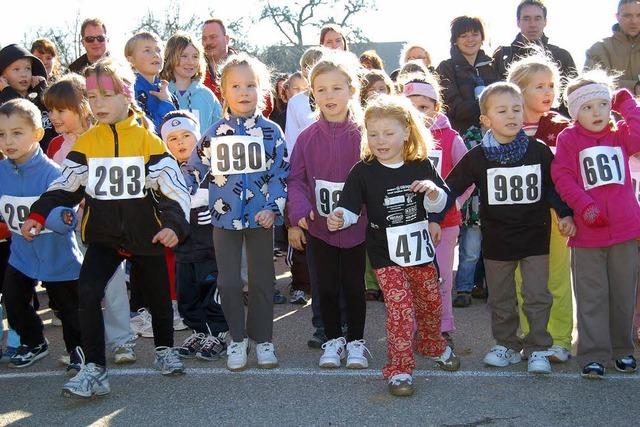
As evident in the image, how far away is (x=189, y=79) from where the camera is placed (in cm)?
720

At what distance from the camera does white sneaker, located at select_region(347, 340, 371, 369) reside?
5.20m

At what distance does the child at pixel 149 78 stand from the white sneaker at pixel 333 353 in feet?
8.25

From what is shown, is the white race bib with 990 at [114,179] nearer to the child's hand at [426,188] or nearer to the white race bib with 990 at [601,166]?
the child's hand at [426,188]

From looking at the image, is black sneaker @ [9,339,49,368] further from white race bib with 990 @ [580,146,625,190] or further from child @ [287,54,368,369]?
white race bib with 990 @ [580,146,625,190]

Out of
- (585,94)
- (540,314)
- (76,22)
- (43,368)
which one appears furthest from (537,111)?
(76,22)

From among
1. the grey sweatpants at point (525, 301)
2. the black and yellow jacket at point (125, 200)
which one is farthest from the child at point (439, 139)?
the black and yellow jacket at point (125, 200)

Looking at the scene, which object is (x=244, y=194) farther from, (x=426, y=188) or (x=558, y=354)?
(x=558, y=354)

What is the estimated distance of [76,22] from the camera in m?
35.0

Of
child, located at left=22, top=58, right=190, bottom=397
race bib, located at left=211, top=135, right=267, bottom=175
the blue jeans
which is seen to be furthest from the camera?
the blue jeans

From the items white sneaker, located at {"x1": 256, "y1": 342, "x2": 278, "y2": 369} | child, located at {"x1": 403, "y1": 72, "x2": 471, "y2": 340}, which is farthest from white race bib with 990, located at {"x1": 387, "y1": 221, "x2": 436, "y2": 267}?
white sneaker, located at {"x1": 256, "y1": 342, "x2": 278, "y2": 369}

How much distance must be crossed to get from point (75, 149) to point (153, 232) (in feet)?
2.36

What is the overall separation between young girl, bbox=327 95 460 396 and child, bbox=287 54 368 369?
35 centimetres

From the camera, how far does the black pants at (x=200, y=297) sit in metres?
5.89

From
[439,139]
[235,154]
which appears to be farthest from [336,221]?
[439,139]
